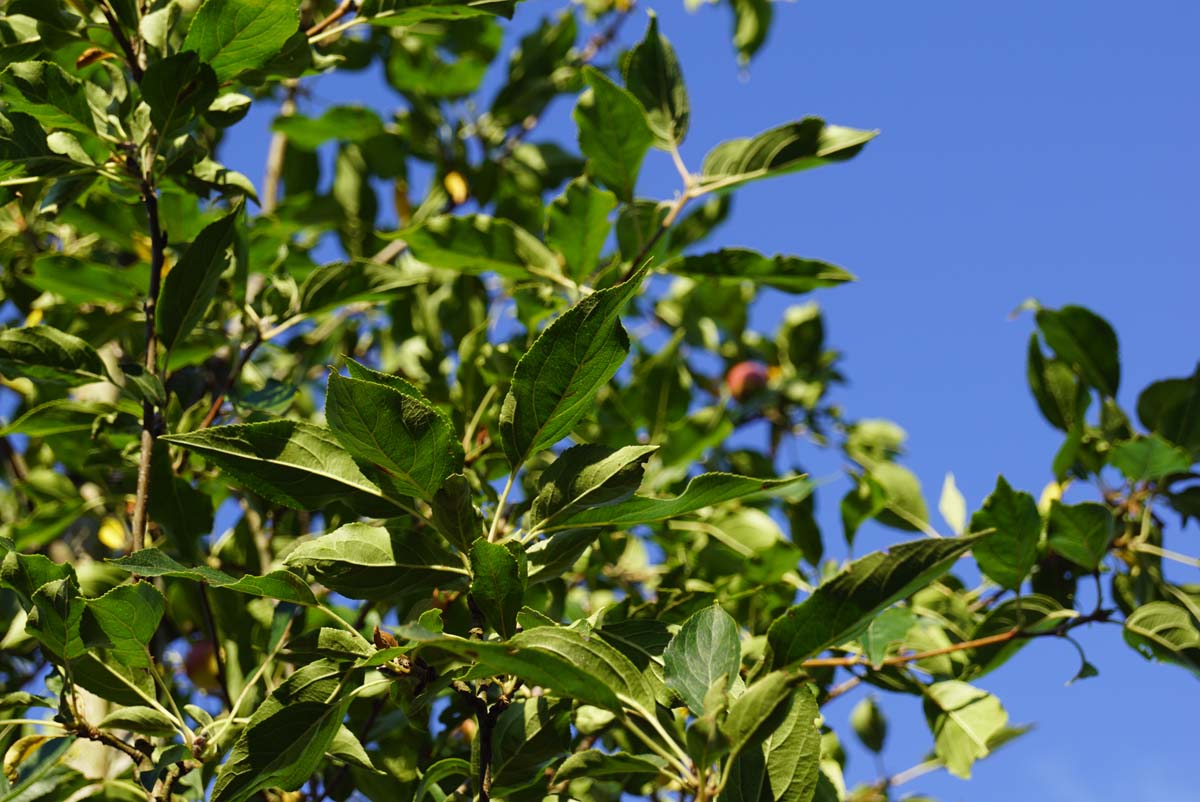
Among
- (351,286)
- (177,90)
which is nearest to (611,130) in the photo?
(351,286)

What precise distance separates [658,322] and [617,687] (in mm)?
2655

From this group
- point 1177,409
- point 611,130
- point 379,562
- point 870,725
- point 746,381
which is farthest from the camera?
point 746,381

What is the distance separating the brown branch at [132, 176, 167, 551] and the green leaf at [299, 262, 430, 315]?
0.97 feet

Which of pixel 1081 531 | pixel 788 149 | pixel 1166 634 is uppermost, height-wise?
pixel 788 149

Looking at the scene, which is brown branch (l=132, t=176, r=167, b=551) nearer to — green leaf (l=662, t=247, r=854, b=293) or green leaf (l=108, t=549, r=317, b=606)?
green leaf (l=108, t=549, r=317, b=606)

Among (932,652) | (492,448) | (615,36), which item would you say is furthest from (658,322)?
(932,652)

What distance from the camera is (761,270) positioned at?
5.06 ft

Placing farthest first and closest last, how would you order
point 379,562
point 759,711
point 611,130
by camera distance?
point 611,130 → point 379,562 → point 759,711

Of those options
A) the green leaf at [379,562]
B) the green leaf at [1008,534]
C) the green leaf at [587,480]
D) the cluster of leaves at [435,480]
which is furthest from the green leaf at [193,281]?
the green leaf at [1008,534]

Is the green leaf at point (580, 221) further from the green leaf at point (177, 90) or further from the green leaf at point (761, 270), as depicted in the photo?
the green leaf at point (177, 90)

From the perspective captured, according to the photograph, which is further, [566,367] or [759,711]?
[566,367]

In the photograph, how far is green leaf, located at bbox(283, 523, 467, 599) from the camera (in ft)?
3.15

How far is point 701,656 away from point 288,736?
0.37m

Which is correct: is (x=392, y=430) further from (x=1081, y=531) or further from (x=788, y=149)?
(x=1081, y=531)
